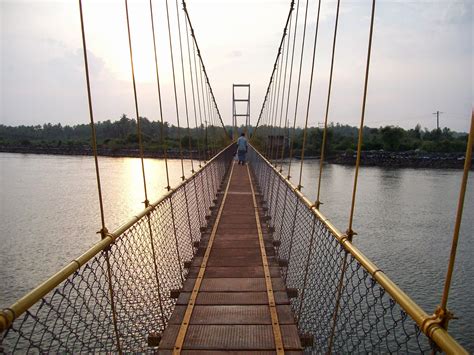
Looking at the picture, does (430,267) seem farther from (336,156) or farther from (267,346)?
(336,156)

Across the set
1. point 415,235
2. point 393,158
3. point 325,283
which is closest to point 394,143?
point 393,158

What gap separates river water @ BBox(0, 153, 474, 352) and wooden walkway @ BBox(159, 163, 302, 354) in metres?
3.30

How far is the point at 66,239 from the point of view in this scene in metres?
12.4

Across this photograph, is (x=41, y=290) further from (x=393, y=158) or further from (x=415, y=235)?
(x=393, y=158)

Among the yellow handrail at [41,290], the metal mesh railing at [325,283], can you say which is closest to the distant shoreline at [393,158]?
the metal mesh railing at [325,283]

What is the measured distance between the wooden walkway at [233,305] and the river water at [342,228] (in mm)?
3296

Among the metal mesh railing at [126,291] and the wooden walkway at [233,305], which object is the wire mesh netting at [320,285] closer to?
the wooden walkway at [233,305]

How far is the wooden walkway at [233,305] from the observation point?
2.06 metres

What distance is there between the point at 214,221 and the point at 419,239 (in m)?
10.6

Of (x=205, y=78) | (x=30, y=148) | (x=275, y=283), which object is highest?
(x=205, y=78)

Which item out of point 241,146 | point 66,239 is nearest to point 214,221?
point 241,146

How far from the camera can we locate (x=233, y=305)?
8.29 ft

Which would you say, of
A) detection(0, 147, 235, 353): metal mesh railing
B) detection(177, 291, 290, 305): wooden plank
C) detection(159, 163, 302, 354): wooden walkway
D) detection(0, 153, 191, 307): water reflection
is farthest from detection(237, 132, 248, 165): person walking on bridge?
detection(177, 291, 290, 305): wooden plank

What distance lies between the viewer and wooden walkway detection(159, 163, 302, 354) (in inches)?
81.2
